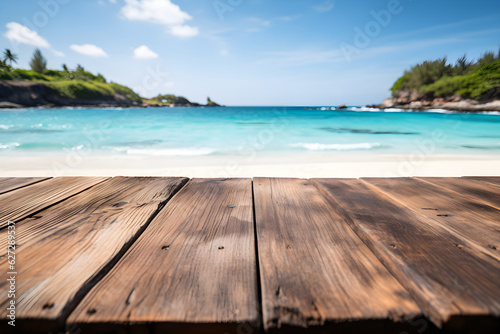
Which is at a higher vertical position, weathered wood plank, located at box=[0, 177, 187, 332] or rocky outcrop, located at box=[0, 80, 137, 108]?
weathered wood plank, located at box=[0, 177, 187, 332]

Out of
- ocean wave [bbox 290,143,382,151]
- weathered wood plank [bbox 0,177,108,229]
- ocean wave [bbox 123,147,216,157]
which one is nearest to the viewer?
weathered wood plank [bbox 0,177,108,229]

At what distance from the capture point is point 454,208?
107 centimetres

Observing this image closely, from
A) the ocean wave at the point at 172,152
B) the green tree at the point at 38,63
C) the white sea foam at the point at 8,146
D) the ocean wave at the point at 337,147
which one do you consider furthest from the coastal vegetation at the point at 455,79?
the green tree at the point at 38,63

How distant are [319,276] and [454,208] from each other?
865mm

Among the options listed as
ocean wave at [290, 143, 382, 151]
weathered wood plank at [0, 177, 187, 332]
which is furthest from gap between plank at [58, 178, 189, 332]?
ocean wave at [290, 143, 382, 151]

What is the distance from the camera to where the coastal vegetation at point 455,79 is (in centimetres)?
3871

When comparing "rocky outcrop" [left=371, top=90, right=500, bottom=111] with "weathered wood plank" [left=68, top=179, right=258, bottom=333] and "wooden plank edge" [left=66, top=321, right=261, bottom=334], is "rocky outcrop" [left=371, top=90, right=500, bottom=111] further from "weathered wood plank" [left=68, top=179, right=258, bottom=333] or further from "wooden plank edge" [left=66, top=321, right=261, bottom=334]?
"wooden plank edge" [left=66, top=321, right=261, bottom=334]

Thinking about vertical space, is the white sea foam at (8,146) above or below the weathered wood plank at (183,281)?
below

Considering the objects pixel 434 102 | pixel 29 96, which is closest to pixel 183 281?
pixel 434 102

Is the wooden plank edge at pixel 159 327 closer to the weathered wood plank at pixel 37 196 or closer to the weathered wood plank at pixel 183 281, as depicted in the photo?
the weathered wood plank at pixel 183 281

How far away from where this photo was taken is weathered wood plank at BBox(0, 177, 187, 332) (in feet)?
1.71

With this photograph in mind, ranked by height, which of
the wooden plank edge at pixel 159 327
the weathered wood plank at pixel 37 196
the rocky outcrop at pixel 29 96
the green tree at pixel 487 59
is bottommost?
the rocky outcrop at pixel 29 96

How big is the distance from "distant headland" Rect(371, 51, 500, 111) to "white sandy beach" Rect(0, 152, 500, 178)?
45.1 metres

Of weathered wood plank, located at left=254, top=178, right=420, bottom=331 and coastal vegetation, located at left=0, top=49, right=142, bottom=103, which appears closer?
weathered wood plank, located at left=254, top=178, right=420, bottom=331
